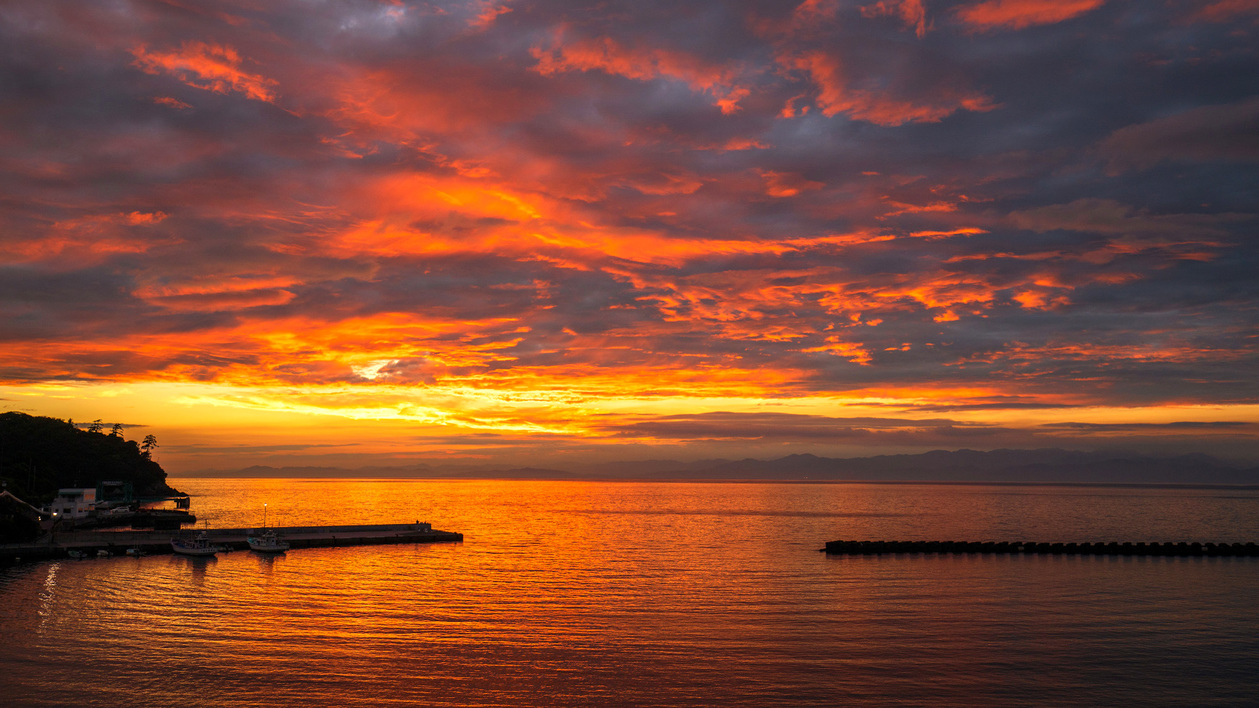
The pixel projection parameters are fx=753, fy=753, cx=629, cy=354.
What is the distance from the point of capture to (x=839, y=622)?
45.5 meters

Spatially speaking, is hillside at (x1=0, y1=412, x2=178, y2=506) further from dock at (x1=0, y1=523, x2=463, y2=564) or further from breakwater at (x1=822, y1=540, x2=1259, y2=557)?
breakwater at (x1=822, y1=540, x2=1259, y2=557)

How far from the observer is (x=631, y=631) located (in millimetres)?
43312

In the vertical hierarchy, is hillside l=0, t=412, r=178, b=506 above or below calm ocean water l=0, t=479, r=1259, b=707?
above

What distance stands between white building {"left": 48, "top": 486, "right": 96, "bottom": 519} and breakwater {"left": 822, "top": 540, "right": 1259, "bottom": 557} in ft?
394

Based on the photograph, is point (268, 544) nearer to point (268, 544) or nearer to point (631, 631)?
point (268, 544)

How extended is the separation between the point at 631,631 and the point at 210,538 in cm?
6916

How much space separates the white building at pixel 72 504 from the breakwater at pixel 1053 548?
120076mm

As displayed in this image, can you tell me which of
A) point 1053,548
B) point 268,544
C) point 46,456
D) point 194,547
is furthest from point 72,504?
point 1053,548

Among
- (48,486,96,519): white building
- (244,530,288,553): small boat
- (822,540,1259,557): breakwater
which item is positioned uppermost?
(48,486,96,519): white building

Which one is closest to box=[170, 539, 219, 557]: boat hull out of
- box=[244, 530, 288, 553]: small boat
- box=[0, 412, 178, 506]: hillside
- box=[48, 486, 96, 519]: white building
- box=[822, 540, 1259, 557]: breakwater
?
box=[244, 530, 288, 553]: small boat

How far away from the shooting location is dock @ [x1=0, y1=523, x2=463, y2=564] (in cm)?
7350

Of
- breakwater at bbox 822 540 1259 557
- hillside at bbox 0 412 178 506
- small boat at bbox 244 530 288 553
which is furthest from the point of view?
hillside at bbox 0 412 178 506

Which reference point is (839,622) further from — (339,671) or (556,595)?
(339,671)

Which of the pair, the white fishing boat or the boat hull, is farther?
the white fishing boat
